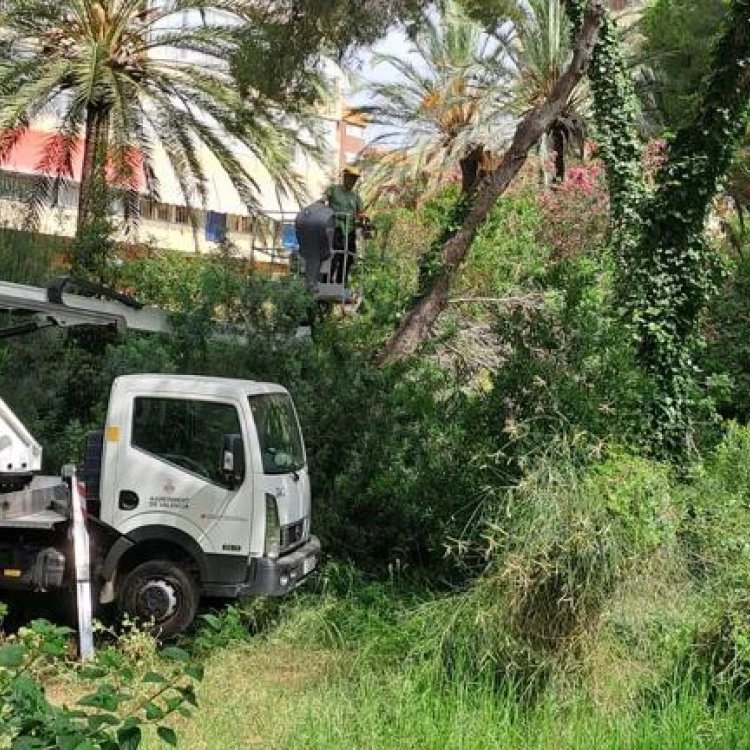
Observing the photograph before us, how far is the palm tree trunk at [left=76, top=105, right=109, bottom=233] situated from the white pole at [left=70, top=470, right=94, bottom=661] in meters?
8.53

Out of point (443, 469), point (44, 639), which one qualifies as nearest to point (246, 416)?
point (443, 469)

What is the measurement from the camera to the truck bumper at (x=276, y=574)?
9000mm

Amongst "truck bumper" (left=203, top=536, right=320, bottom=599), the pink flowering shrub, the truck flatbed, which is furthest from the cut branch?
the pink flowering shrub

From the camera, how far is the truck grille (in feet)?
30.4

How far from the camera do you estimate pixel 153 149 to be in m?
17.5

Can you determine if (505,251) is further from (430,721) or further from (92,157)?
(430,721)

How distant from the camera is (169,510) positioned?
910 cm

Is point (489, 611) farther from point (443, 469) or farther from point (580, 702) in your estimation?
point (443, 469)

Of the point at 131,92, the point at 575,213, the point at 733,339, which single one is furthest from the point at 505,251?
the point at 131,92

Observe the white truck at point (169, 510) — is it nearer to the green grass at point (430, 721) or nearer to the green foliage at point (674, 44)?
the green grass at point (430, 721)

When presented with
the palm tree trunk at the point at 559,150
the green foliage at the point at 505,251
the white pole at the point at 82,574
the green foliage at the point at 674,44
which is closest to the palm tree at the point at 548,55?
the palm tree trunk at the point at 559,150

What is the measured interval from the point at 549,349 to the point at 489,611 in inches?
120

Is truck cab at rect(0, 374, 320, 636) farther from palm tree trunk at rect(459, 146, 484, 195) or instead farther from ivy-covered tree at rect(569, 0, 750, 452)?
palm tree trunk at rect(459, 146, 484, 195)

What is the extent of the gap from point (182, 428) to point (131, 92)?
864 cm
